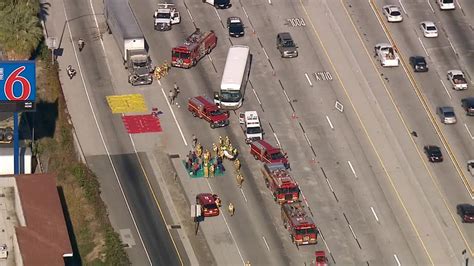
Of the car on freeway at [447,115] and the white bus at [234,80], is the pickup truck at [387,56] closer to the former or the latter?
the car on freeway at [447,115]

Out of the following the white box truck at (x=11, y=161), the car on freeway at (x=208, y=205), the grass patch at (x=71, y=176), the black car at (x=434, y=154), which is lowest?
the black car at (x=434, y=154)

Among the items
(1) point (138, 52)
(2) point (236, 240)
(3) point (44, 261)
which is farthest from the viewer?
(1) point (138, 52)

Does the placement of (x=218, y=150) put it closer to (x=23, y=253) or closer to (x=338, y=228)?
(x=338, y=228)

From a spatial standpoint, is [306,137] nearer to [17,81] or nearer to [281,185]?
[281,185]

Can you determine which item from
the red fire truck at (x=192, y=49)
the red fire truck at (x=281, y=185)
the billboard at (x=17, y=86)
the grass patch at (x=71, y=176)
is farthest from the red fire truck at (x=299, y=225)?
the red fire truck at (x=192, y=49)

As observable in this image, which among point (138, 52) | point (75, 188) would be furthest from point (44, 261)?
point (138, 52)

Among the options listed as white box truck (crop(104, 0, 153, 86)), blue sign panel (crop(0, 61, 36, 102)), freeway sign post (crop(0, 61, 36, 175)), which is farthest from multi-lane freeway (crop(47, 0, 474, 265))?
blue sign panel (crop(0, 61, 36, 102))
